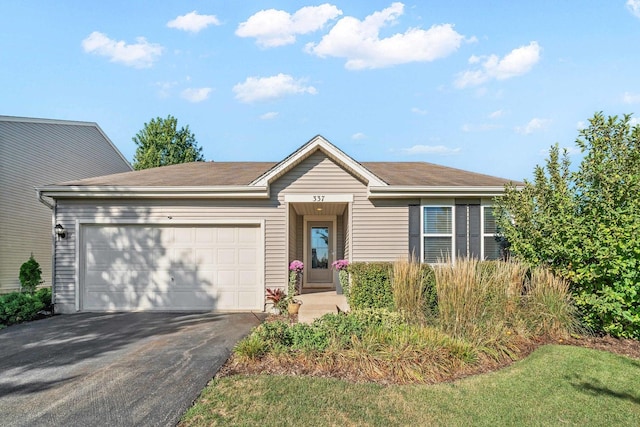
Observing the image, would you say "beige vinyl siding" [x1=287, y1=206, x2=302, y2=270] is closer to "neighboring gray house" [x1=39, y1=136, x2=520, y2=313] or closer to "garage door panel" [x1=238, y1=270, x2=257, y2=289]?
"neighboring gray house" [x1=39, y1=136, x2=520, y2=313]

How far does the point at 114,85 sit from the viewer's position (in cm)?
1392

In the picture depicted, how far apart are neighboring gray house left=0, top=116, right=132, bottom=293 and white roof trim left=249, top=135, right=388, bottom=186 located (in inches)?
351

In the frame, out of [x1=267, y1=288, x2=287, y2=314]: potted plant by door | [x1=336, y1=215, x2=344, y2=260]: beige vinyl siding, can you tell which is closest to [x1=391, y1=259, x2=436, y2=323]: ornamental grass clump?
[x1=267, y1=288, x2=287, y2=314]: potted plant by door

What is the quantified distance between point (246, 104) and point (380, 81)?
7.56 metres

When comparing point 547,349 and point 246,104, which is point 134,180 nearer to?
point 246,104

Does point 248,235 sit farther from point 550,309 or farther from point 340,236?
point 550,309

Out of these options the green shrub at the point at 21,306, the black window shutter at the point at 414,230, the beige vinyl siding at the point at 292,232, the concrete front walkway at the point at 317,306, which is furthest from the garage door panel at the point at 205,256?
the black window shutter at the point at 414,230

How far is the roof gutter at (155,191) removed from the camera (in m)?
9.35

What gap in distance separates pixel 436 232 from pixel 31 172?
15.3m

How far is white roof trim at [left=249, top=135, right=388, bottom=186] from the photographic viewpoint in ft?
30.8

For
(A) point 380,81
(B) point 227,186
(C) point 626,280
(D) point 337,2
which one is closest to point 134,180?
(B) point 227,186

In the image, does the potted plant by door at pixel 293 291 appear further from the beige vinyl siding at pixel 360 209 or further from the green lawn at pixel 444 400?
the green lawn at pixel 444 400

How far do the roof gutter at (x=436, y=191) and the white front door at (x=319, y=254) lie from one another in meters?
4.28


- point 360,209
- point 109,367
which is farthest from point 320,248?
point 109,367
